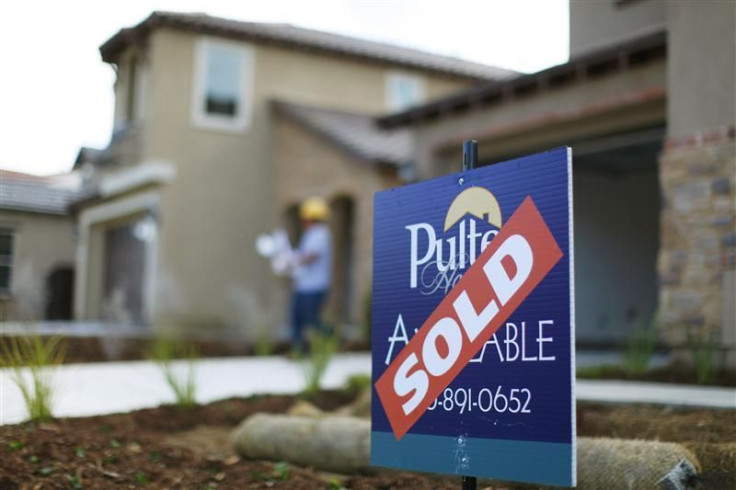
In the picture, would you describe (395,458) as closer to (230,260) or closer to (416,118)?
(416,118)

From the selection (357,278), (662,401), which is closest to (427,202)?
(662,401)

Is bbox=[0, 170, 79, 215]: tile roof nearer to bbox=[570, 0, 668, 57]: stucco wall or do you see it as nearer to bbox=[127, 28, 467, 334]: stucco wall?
bbox=[570, 0, 668, 57]: stucco wall

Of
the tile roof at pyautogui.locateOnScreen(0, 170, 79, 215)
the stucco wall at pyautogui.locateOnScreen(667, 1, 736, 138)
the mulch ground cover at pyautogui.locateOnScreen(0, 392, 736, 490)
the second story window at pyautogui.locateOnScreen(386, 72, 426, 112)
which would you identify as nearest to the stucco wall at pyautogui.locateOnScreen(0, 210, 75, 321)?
the tile roof at pyautogui.locateOnScreen(0, 170, 79, 215)

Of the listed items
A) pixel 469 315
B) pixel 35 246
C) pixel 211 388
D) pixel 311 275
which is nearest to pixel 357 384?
pixel 211 388

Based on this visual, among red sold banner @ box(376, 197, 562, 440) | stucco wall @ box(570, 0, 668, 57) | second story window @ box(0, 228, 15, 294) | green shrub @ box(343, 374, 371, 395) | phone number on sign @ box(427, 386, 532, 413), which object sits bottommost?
green shrub @ box(343, 374, 371, 395)

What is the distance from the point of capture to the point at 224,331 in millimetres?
15273

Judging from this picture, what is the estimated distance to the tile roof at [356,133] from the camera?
45.9 ft

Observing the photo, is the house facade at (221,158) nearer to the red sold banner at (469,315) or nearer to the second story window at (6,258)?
the second story window at (6,258)

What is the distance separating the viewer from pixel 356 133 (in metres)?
15.3

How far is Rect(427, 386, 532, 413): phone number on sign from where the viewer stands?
9.12ft

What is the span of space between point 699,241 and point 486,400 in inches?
193

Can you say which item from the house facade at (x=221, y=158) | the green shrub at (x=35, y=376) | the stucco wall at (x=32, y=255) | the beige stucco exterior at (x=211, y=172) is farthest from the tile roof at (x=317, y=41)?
the green shrub at (x=35, y=376)

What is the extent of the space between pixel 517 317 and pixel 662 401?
8.87 ft

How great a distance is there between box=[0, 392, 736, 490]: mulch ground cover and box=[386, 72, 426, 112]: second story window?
13.3m
